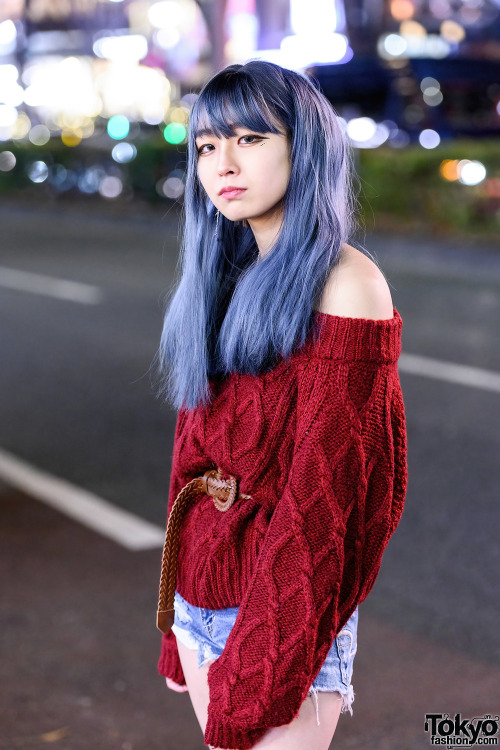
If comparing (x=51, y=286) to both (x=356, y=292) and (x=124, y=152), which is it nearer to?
(x=356, y=292)

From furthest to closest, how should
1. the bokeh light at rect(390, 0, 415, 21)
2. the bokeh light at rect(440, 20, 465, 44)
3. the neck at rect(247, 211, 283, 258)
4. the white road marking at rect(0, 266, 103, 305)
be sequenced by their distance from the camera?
the bokeh light at rect(390, 0, 415, 21), the bokeh light at rect(440, 20, 465, 44), the white road marking at rect(0, 266, 103, 305), the neck at rect(247, 211, 283, 258)

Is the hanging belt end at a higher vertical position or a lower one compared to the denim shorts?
lower

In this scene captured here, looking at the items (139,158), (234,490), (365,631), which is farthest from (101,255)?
(234,490)

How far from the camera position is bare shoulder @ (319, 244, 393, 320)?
1.90m

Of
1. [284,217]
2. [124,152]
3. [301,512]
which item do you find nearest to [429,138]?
[124,152]

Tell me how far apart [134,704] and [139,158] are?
825 inches

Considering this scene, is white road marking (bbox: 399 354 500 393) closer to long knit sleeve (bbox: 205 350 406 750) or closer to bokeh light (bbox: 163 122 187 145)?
long knit sleeve (bbox: 205 350 406 750)

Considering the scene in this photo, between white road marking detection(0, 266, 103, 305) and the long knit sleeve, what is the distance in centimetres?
1053

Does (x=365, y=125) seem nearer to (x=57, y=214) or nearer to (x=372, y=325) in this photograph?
(x=57, y=214)

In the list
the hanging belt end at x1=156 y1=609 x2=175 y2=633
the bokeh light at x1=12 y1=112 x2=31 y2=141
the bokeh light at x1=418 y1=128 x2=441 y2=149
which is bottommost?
the bokeh light at x1=12 y1=112 x2=31 y2=141

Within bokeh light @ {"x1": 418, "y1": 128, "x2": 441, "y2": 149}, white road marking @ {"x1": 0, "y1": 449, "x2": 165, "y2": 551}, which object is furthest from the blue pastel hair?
bokeh light @ {"x1": 418, "y1": 128, "x2": 441, "y2": 149}

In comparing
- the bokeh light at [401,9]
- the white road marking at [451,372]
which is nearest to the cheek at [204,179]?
the white road marking at [451,372]

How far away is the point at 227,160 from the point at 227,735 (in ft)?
3.38

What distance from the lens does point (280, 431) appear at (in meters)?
1.95
